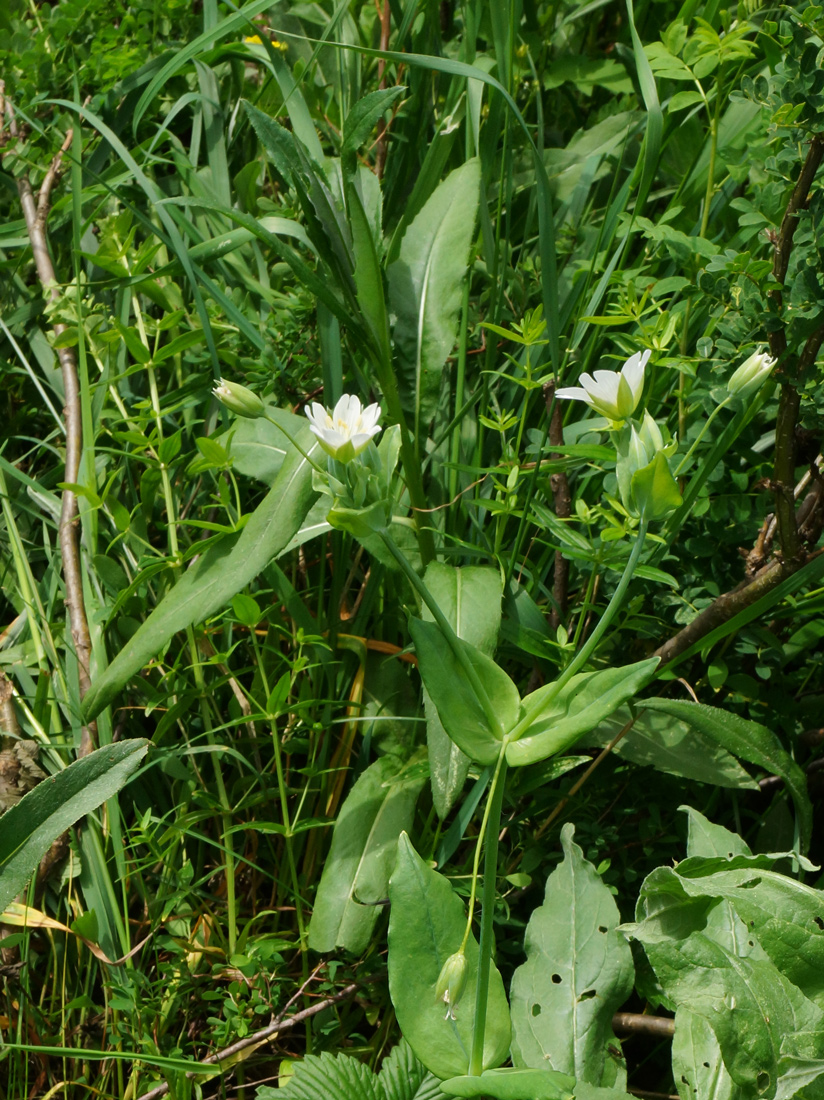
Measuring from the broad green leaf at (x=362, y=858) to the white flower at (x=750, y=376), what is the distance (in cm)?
62

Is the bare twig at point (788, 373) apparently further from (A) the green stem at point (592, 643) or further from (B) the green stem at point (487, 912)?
(B) the green stem at point (487, 912)

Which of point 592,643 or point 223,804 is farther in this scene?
point 223,804

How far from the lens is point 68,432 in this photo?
145cm

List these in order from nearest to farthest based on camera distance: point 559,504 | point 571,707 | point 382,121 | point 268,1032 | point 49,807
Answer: point 571,707 → point 49,807 → point 268,1032 → point 559,504 → point 382,121

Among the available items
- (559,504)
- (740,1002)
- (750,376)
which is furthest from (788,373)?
(740,1002)

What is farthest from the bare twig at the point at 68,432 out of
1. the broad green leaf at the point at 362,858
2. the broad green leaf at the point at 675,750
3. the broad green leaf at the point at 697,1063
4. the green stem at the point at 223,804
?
the broad green leaf at the point at 697,1063

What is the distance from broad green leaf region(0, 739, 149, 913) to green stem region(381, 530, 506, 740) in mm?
387

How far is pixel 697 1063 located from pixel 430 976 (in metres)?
0.31

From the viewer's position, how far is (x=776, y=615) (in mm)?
1262

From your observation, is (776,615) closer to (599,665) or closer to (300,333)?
(599,665)

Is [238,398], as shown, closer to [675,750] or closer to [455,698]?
[455,698]

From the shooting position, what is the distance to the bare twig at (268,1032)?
3.71 ft

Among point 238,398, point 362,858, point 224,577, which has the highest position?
point 238,398

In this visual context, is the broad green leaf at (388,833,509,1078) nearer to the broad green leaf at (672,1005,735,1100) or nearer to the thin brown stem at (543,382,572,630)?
the broad green leaf at (672,1005,735,1100)
